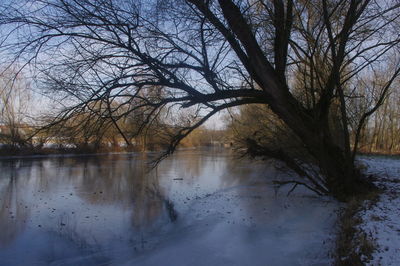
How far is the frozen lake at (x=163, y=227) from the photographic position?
21.2 ft

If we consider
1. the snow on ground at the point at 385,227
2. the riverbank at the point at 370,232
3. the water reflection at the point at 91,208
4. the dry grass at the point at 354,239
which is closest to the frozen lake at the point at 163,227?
the water reflection at the point at 91,208

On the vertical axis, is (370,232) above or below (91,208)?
above

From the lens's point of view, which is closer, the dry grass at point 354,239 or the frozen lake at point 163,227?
the dry grass at point 354,239

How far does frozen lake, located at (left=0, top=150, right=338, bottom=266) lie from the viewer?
646 centimetres

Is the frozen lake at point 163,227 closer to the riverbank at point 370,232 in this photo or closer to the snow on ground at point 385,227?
the riverbank at point 370,232

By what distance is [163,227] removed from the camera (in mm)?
8836

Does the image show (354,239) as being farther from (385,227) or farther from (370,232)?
(385,227)

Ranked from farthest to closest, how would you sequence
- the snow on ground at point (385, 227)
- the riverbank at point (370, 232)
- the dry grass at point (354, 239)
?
the dry grass at point (354, 239) < the riverbank at point (370, 232) < the snow on ground at point (385, 227)

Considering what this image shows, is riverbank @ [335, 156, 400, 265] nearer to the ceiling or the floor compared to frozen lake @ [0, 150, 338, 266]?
nearer to the ceiling

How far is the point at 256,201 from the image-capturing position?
1198 centimetres

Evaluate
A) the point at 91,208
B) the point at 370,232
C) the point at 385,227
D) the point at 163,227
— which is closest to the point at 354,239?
the point at 370,232

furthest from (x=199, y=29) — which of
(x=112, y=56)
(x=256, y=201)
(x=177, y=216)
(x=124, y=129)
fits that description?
(x=256, y=201)

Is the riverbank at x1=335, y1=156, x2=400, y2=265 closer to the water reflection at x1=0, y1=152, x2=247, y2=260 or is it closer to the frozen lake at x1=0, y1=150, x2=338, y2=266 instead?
the frozen lake at x1=0, y1=150, x2=338, y2=266

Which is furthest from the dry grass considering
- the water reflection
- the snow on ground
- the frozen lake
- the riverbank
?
the water reflection
